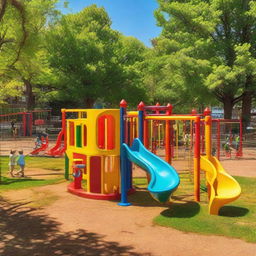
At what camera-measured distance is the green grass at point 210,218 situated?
7863 millimetres

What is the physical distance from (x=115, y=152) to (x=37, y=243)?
171 inches

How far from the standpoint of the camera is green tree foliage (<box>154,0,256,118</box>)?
89.2 ft

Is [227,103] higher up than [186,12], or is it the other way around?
[186,12]

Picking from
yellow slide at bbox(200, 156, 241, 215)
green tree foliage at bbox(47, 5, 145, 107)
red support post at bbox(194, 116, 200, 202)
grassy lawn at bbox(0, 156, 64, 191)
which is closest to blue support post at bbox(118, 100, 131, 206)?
red support post at bbox(194, 116, 200, 202)

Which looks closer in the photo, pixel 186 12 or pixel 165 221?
pixel 165 221

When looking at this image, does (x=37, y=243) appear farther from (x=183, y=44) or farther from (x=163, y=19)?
(x=163, y=19)

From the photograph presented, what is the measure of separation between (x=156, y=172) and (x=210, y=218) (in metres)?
1.85

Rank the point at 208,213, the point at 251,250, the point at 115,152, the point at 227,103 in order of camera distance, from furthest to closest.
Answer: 1. the point at 227,103
2. the point at 115,152
3. the point at 208,213
4. the point at 251,250

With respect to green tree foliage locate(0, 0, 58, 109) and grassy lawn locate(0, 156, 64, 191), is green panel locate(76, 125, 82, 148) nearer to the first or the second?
grassy lawn locate(0, 156, 64, 191)

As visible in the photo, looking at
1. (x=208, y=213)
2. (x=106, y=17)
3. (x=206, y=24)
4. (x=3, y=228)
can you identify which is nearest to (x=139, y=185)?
(x=208, y=213)

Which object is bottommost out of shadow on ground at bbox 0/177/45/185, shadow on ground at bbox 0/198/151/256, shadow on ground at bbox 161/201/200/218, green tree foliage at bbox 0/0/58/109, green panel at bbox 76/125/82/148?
shadow on ground at bbox 0/198/151/256

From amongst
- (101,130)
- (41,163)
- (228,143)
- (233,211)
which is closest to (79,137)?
(101,130)

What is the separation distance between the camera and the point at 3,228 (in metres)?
8.19

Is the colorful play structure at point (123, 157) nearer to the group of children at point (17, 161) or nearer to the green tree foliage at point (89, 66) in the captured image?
the group of children at point (17, 161)
